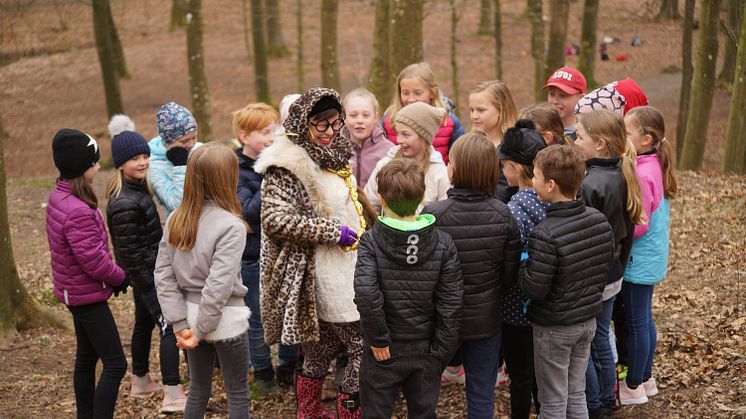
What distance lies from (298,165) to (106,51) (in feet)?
50.2

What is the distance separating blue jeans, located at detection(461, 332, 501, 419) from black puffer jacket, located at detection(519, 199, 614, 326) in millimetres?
400

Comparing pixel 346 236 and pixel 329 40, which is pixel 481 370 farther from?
pixel 329 40

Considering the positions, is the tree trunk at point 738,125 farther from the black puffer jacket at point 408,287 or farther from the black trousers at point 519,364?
the black puffer jacket at point 408,287

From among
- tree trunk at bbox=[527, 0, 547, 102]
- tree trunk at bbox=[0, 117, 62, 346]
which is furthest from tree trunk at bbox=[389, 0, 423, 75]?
tree trunk at bbox=[0, 117, 62, 346]

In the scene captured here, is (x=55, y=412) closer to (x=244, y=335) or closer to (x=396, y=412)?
(x=244, y=335)

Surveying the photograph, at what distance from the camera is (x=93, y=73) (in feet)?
99.2

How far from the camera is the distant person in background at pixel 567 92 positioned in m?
6.20

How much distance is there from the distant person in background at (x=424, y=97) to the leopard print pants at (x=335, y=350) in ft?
6.01

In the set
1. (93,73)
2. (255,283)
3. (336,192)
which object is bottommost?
(93,73)

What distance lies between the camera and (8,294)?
752cm

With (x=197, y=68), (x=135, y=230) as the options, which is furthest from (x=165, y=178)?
(x=197, y=68)

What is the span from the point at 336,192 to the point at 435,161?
960 millimetres

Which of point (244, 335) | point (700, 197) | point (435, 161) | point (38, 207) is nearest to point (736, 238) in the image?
point (700, 197)

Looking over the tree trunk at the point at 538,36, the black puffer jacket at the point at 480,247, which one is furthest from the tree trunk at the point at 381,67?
the black puffer jacket at the point at 480,247
